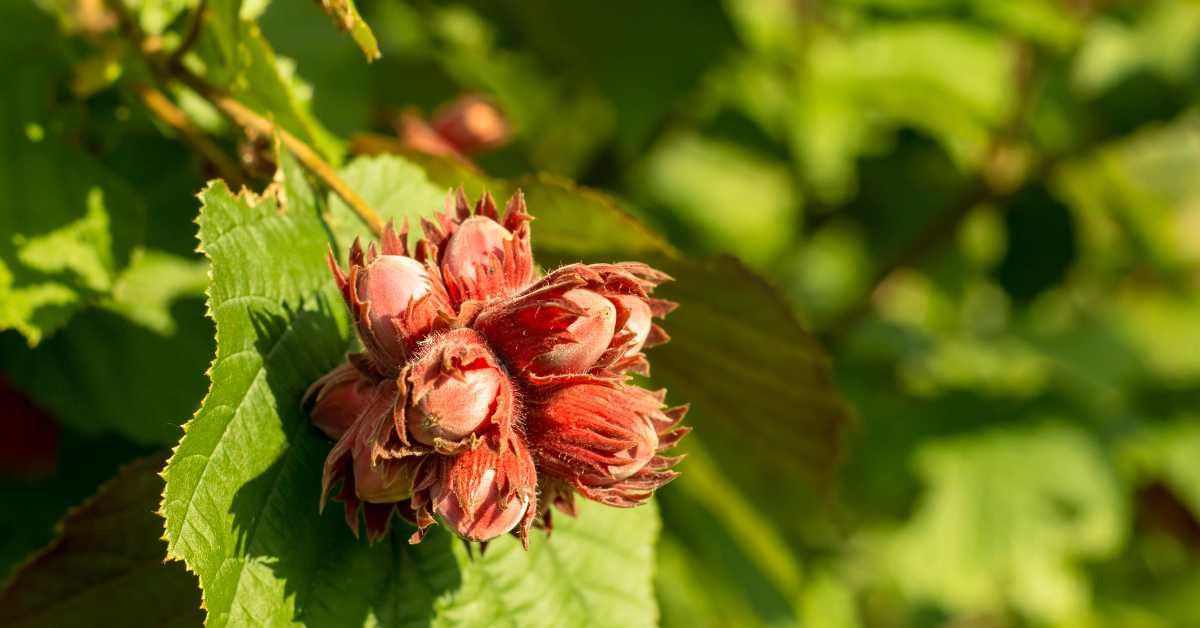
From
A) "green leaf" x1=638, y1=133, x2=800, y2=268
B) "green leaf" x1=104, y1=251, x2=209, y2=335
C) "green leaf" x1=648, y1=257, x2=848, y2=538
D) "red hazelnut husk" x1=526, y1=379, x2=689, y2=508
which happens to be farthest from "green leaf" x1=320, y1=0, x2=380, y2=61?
"green leaf" x1=638, y1=133, x2=800, y2=268

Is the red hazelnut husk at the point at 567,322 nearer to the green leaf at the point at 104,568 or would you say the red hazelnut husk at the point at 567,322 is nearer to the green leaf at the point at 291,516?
the green leaf at the point at 291,516

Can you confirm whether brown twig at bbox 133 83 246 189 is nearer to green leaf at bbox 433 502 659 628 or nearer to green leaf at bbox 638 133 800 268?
green leaf at bbox 433 502 659 628

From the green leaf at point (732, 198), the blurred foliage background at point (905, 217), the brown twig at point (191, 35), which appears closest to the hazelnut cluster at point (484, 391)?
the brown twig at point (191, 35)

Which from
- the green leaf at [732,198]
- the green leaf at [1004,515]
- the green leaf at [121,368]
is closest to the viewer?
the green leaf at [121,368]

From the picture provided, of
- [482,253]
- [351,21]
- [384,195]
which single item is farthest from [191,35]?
[482,253]

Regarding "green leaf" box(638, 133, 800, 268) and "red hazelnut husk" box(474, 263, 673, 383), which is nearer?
"red hazelnut husk" box(474, 263, 673, 383)

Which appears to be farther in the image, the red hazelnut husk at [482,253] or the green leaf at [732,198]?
the green leaf at [732,198]

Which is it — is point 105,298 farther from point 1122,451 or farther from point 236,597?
point 1122,451
